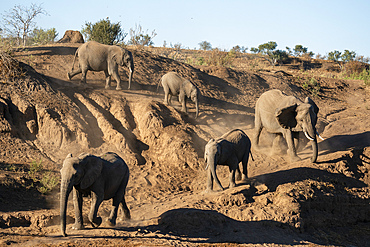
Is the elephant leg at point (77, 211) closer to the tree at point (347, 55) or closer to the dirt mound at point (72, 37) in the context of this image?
the dirt mound at point (72, 37)

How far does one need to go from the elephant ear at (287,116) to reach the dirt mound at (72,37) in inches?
475

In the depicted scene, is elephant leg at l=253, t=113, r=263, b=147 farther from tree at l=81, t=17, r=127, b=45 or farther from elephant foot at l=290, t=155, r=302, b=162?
tree at l=81, t=17, r=127, b=45

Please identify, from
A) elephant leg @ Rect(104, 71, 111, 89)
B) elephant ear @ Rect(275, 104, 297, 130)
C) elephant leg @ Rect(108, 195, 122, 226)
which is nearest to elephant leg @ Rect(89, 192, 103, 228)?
elephant leg @ Rect(108, 195, 122, 226)

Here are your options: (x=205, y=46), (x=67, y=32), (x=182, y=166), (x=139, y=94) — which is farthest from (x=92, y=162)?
(x=205, y=46)

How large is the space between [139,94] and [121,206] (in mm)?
8143

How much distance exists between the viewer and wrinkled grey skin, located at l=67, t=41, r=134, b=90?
16125 millimetres

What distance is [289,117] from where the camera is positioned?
13.7 meters

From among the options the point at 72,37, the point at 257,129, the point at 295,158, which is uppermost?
the point at 72,37

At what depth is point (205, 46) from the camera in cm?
5109

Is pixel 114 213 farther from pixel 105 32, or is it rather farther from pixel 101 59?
pixel 105 32

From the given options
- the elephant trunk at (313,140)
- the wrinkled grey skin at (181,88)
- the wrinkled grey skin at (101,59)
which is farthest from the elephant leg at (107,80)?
the elephant trunk at (313,140)

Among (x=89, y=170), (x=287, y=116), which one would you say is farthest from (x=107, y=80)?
(x=89, y=170)

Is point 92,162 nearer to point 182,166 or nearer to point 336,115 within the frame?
point 182,166

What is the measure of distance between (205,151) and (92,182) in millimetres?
3566
